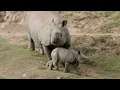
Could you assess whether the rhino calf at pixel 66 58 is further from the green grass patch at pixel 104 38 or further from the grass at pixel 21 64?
the green grass patch at pixel 104 38

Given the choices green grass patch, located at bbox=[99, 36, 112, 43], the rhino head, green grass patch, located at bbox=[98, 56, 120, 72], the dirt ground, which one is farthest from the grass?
green grass patch, located at bbox=[99, 36, 112, 43]

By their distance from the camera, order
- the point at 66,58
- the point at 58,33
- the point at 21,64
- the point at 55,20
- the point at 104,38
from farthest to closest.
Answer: the point at 104,38 → the point at 21,64 → the point at 55,20 → the point at 58,33 → the point at 66,58

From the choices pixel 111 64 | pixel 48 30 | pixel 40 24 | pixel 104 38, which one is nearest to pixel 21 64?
pixel 48 30

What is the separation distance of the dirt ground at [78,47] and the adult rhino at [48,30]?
55cm

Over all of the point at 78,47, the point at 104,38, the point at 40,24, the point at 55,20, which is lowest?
the point at 78,47

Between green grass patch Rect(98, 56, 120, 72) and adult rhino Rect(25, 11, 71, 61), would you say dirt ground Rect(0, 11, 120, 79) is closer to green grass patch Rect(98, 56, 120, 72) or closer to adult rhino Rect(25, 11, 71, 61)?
green grass patch Rect(98, 56, 120, 72)

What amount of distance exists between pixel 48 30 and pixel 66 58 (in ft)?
3.36

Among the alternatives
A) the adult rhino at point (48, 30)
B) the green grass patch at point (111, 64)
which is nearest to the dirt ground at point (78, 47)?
the green grass patch at point (111, 64)

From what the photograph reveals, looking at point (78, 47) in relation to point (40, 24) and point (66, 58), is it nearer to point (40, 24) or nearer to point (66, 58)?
point (40, 24)

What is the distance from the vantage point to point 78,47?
1192 cm

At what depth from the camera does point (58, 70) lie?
966cm
